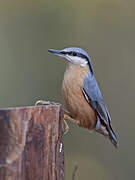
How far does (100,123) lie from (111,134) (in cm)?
23

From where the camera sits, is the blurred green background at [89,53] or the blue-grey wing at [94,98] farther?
the blurred green background at [89,53]

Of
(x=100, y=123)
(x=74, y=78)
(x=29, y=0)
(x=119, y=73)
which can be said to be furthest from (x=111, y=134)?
(x=29, y=0)

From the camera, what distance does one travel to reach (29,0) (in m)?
6.80

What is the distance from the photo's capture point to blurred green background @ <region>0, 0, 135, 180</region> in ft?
19.6

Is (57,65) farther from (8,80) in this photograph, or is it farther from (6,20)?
(6,20)

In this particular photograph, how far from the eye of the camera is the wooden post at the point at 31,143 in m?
2.22

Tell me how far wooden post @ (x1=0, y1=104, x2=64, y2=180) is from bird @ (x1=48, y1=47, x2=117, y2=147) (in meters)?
1.50

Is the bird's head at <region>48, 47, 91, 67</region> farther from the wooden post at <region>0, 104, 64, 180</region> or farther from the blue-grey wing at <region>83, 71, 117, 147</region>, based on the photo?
the wooden post at <region>0, 104, 64, 180</region>

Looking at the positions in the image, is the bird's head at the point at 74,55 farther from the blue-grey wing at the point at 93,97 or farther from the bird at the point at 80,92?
the blue-grey wing at the point at 93,97

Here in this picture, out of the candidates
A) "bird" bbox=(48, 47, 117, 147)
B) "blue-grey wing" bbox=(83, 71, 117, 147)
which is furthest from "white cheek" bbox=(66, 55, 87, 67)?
"blue-grey wing" bbox=(83, 71, 117, 147)

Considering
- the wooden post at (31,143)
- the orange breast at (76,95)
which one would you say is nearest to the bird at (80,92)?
the orange breast at (76,95)

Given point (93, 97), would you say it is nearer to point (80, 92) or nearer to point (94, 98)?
point (94, 98)

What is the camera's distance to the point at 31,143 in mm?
2350

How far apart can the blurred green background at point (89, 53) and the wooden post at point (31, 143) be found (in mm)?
3266
